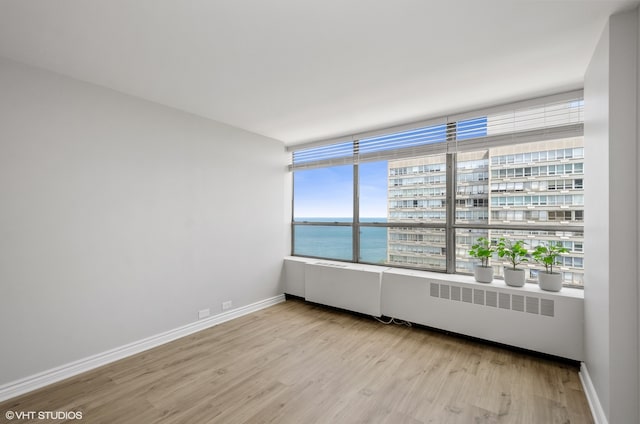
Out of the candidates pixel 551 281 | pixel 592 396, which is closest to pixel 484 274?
pixel 551 281

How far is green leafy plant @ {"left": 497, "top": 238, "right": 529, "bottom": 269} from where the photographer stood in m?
2.82

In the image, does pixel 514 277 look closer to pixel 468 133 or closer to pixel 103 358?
pixel 468 133

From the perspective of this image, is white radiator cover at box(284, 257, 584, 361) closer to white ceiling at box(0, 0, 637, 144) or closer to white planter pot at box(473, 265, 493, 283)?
white planter pot at box(473, 265, 493, 283)

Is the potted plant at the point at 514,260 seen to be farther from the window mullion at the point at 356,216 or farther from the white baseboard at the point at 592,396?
the window mullion at the point at 356,216

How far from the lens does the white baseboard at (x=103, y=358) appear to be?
7.25 feet

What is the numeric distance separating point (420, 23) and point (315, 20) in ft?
2.10

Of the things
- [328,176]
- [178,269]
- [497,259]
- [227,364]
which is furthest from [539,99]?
[178,269]

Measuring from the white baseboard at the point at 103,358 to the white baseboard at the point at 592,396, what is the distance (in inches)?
135

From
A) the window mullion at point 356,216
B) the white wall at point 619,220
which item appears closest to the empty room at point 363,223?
the white wall at point 619,220

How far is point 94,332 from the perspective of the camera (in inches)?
103

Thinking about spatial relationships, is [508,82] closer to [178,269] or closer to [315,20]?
[315,20]

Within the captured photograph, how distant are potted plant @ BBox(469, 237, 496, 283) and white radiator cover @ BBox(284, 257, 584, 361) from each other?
0.09m

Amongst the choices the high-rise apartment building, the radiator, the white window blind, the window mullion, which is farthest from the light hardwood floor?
the white window blind

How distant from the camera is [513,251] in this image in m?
2.88
